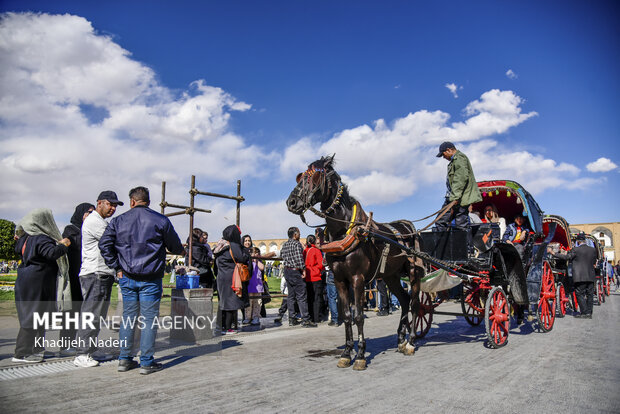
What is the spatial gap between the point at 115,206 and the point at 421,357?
5.00m

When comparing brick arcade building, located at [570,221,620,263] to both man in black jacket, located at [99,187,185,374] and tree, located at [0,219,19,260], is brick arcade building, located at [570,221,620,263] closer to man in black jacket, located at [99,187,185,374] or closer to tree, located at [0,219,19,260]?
man in black jacket, located at [99,187,185,374]

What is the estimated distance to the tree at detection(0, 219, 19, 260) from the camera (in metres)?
41.2

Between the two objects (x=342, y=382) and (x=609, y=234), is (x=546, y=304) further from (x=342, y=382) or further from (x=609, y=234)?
(x=609, y=234)

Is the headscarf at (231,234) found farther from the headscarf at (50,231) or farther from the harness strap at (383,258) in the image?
the harness strap at (383,258)

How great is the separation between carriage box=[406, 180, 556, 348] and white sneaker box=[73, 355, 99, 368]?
4996 millimetres

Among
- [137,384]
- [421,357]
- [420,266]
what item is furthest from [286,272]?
[137,384]

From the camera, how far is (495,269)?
7730mm

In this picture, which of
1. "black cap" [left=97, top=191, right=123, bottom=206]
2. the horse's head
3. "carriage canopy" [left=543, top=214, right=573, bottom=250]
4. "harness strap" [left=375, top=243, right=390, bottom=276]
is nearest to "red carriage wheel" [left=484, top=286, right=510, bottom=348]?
"harness strap" [left=375, top=243, right=390, bottom=276]

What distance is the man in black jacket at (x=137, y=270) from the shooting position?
16.3 feet

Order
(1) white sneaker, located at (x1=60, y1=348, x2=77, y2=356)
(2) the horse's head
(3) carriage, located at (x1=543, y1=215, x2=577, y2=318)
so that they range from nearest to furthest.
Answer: (2) the horse's head < (1) white sneaker, located at (x1=60, y1=348, x2=77, y2=356) < (3) carriage, located at (x1=543, y1=215, x2=577, y2=318)

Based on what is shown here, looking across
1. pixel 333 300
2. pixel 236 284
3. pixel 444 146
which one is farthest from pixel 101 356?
pixel 444 146

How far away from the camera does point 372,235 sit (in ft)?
18.7

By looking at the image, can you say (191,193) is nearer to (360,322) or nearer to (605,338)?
(360,322)

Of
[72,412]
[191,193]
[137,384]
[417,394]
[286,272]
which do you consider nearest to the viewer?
[72,412]
